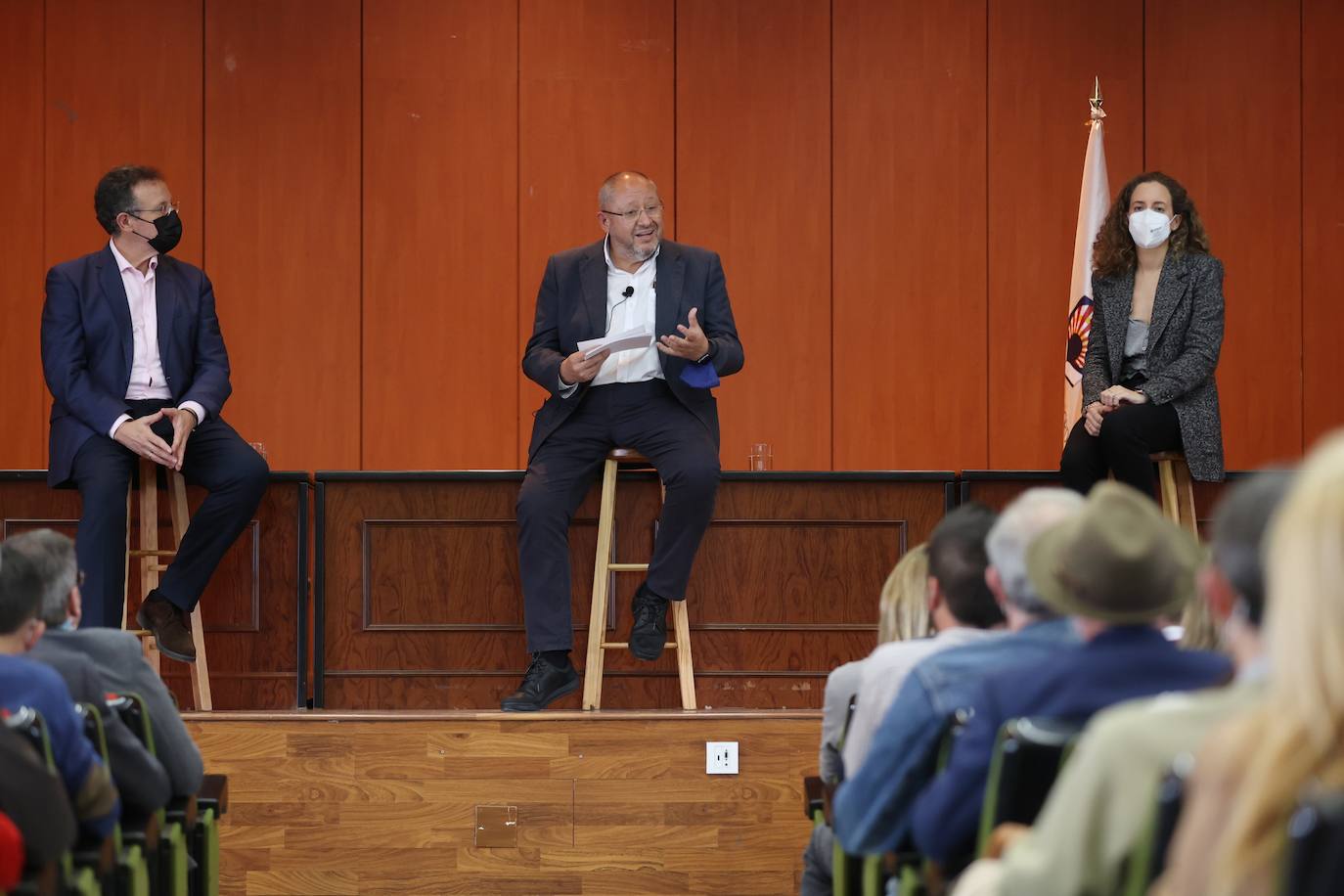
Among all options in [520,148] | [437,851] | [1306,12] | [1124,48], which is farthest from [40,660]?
[1306,12]

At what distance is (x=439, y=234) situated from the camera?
A: 6.87 meters

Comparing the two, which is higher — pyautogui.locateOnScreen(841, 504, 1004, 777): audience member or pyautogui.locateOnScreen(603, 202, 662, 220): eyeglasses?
pyautogui.locateOnScreen(603, 202, 662, 220): eyeglasses

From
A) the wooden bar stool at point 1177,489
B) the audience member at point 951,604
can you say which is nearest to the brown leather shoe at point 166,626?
the audience member at point 951,604

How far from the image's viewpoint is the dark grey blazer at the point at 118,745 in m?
2.58

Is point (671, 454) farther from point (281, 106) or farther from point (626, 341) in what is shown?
point (281, 106)

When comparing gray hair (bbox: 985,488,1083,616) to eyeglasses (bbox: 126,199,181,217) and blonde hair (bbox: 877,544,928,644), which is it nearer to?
blonde hair (bbox: 877,544,928,644)

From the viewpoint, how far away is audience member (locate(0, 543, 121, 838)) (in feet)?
7.40

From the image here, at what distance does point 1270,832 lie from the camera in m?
1.31

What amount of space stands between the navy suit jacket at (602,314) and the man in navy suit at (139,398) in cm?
87

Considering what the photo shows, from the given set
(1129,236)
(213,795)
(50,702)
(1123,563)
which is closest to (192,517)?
(213,795)

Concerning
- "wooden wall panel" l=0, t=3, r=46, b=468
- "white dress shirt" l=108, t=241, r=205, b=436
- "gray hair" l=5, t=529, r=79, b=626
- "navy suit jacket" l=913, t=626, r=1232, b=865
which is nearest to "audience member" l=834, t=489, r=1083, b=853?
"navy suit jacket" l=913, t=626, r=1232, b=865

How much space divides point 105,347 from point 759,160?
3103 millimetres

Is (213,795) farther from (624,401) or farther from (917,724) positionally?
(624,401)

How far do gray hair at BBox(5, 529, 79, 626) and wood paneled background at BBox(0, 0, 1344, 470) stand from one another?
4154 mm
